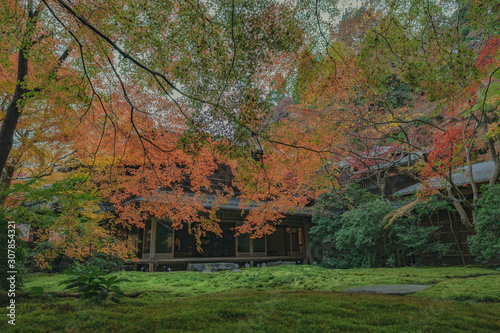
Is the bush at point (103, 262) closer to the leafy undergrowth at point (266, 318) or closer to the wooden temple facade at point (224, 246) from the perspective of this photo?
the wooden temple facade at point (224, 246)

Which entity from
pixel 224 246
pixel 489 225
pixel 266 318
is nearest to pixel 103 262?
pixel 224 246

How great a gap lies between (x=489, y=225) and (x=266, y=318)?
10405mm

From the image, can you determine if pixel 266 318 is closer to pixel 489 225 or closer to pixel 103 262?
pixel 103 262

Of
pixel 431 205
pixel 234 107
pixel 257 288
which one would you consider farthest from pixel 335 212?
pixel 234 107

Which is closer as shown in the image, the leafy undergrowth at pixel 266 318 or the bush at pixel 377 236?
the leafy undergrowth at pixel 266 318

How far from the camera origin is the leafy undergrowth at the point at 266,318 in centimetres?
292

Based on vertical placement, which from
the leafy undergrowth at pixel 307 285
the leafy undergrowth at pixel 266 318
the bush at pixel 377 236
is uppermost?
the bush at pixel 377 236

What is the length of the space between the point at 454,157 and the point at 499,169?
2488mm

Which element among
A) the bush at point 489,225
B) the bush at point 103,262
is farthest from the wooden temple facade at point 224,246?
the bush at point 489,225

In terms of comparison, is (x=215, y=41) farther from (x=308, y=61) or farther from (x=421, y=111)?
(x=421, y=111)

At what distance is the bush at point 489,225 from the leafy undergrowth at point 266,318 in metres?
7.39

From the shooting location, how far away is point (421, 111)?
47.1 ft

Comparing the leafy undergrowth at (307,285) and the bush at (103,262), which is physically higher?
the bush at (103,262)

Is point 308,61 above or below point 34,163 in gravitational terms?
above
